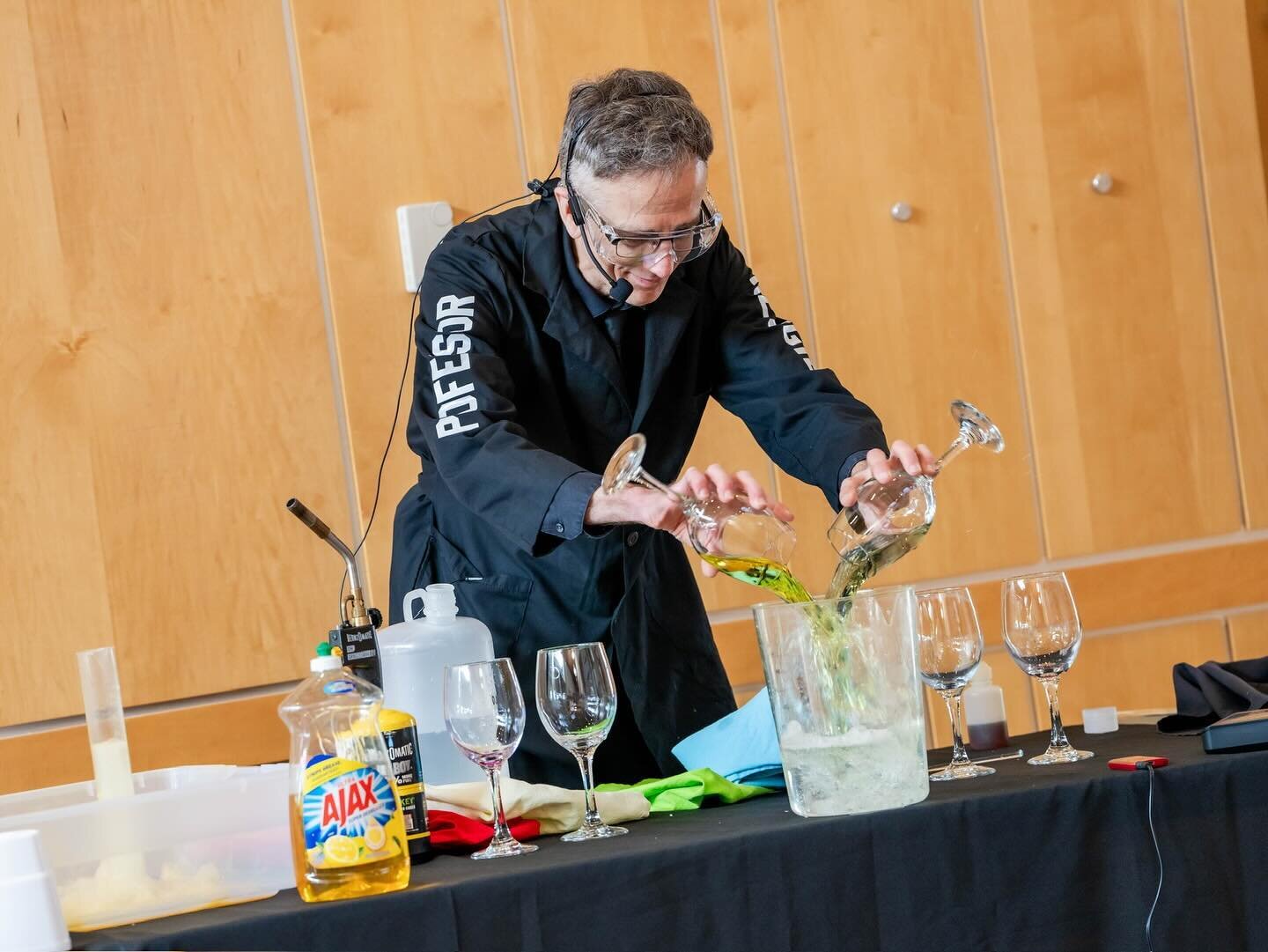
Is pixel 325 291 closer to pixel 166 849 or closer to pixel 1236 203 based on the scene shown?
pixel 166 849

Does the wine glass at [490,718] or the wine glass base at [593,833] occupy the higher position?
the wine glass at [490,718]

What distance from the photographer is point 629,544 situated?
75.7 inches

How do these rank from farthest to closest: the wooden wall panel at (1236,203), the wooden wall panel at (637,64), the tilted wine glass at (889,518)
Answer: the wooden wall panel at (1236,203)
the wooden wall panel at (637,64)
the tilted wine glass at (889,518)

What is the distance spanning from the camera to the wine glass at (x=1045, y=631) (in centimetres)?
140

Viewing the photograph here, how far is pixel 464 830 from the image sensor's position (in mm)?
1244

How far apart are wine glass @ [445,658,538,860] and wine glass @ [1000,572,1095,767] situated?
1.63 ft

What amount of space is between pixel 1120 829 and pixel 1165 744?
0.76ft

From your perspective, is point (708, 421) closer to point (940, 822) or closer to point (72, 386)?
point (72, 386)

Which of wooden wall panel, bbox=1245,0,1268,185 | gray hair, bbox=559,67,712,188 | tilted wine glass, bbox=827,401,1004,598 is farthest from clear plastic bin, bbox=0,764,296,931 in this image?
wooden wall panel, bbox=1245,0,1268,185

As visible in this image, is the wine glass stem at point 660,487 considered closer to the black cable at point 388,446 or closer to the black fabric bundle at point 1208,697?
the black fabric bundle at point 1208,697

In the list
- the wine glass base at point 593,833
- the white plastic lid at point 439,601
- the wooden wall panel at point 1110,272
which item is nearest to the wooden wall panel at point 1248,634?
the wooden wall panel at point 1110,272

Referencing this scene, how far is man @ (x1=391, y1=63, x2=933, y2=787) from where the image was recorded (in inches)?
66.5

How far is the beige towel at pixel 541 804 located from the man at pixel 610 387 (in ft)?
1.43

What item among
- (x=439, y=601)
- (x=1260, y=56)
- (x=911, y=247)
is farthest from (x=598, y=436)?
(x=1260, y=56)
